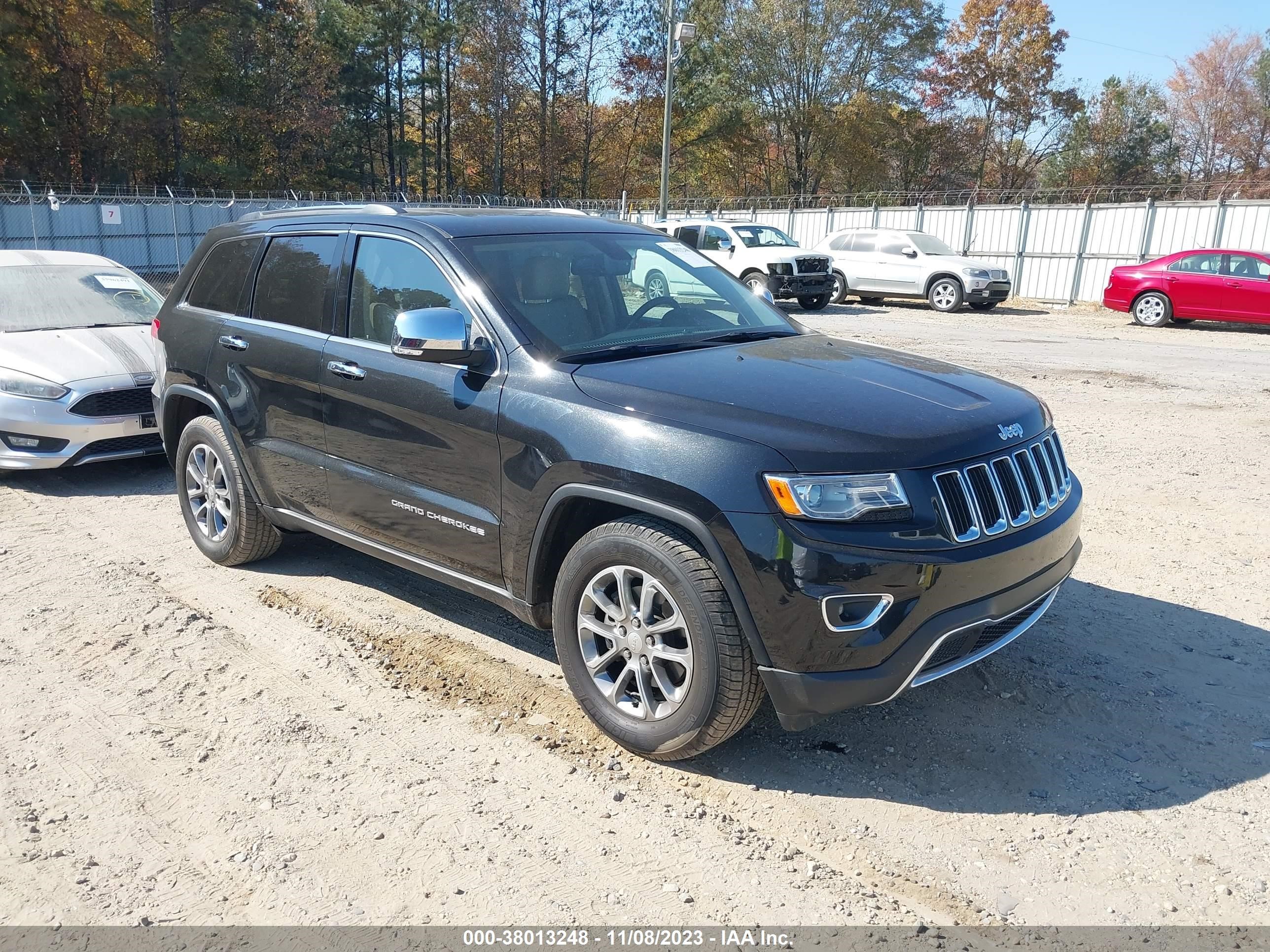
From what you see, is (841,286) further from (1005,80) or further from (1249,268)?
(1005,80)

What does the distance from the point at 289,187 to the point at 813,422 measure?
47591 millimetres

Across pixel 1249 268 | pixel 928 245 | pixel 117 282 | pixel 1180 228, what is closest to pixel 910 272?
pixel 928 245

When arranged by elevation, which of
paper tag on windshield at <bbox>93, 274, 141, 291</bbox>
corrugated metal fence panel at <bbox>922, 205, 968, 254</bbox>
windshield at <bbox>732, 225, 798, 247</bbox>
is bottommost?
paper tag on windshield at <bbox>93, 274, 141, 291</bbox>

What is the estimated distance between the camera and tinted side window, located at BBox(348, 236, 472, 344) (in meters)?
4.11

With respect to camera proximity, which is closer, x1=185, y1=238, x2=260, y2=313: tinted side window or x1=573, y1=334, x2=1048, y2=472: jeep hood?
x1=573, y1=334, x2=1048, y2=472: jeep hood

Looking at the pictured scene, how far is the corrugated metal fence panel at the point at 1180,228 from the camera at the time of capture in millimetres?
22484

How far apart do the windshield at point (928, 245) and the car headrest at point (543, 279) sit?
19200 millimetres

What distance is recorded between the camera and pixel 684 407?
10.8 feet

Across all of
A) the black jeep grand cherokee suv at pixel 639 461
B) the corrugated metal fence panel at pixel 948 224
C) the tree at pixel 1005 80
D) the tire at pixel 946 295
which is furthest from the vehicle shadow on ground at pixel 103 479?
the tree at pixel 1005 80

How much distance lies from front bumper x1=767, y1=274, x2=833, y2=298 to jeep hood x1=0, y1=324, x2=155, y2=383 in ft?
46.8

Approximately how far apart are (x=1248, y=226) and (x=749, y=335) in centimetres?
2255

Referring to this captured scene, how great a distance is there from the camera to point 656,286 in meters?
4.49

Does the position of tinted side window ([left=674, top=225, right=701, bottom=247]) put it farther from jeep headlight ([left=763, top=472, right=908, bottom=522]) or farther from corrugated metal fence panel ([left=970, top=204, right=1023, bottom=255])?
jeep headlight ([left=763, top=472, right=908, bottom=522])

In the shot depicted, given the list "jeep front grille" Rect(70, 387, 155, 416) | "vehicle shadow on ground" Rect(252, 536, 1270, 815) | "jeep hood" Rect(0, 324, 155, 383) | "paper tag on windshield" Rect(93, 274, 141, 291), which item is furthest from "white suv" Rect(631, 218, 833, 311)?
"vehicle shadow on ground" Rect(252, 536, 1270, 815)
